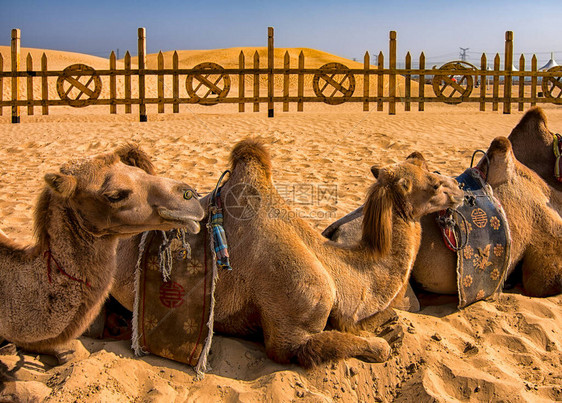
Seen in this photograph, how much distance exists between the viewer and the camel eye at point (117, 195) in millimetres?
2672

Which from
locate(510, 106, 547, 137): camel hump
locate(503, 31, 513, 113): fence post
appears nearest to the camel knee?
locate(510, 106, 547, 137): camel hump

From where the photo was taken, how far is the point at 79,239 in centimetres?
275

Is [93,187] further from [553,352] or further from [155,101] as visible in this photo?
[155,101]

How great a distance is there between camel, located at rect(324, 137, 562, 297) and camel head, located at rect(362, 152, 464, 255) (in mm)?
503

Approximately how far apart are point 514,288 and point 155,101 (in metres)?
11.9

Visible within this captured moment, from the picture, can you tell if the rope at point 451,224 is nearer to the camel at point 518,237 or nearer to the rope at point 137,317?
the camel at point 518,237

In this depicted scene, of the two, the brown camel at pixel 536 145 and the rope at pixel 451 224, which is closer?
the rope at pixel 451 224

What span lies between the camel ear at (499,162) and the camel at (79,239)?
283 cm

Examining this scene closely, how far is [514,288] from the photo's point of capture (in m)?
4.71

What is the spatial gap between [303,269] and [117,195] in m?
1.14

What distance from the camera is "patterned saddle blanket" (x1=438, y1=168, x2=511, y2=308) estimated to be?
13.7 feet

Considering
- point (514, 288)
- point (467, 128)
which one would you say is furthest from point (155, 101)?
point (514, 288)

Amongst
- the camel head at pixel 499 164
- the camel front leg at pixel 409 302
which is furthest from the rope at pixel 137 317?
the camel head at pixel 499 164

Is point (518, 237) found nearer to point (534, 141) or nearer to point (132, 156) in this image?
point (534, 141)
